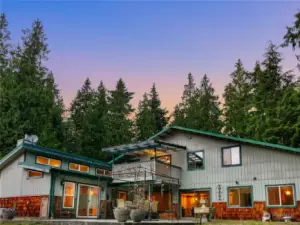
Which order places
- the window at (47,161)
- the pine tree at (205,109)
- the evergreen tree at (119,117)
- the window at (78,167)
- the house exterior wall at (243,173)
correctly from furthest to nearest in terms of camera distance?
1. the pine tree at (205,109)
2. the evergreen tree at (119,117)
3. the window at (78,167)
4. the window at (47,161)
5. the house exterior wall at (243,173)

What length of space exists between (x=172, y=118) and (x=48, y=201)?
2946 cm

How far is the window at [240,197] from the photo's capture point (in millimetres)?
17547

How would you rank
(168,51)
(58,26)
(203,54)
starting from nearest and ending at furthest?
(58,26) → (168,51) → (203,54)

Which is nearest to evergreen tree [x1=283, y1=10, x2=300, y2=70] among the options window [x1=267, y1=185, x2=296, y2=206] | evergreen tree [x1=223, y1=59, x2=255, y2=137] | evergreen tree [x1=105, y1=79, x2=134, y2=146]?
window [x1=267, y1=185, x2=296, y2=206]

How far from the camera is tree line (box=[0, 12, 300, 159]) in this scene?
100ft

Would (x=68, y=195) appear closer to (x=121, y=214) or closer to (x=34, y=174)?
(x=34, y=174)

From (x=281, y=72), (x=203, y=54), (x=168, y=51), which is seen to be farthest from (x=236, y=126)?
(x=168, y=51)

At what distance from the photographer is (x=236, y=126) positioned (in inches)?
1390

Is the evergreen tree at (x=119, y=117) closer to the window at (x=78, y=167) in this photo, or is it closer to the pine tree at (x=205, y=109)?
the pine tree at (x=205, y=109)

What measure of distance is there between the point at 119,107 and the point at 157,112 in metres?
5.42

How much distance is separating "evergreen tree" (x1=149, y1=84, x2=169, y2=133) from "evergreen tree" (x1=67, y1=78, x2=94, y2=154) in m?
8.24

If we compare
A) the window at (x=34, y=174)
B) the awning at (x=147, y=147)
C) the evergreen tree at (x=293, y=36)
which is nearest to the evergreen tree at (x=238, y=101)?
the evergreen tree at (x=293, y=36)

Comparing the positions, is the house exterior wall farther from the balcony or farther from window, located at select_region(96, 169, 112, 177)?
window, located at select_region(96, 169, 112, 177)

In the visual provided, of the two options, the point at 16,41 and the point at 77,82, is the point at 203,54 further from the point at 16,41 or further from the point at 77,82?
the point at 77,82
